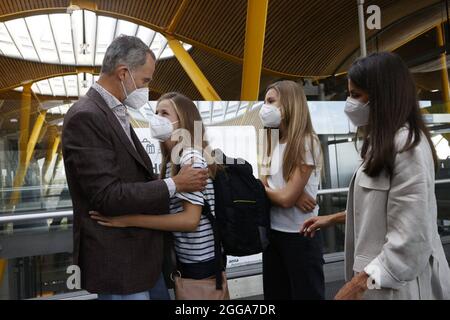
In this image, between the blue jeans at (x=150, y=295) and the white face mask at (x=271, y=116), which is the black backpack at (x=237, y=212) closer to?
the blue jeans at (x=150, y=295)

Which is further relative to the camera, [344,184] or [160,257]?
[344,184]

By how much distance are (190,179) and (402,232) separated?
0.82 metres

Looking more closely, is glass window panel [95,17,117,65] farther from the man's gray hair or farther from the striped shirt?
the striped shirt

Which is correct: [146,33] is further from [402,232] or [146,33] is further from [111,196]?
[402,232]

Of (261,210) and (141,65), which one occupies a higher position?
(141,65)

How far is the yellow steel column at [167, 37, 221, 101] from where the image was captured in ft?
41.4

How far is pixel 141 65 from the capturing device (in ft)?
5.48

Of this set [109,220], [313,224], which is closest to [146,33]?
[313,224]

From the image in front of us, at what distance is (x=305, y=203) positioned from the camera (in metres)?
2.08

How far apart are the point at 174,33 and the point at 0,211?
1270 centimetres

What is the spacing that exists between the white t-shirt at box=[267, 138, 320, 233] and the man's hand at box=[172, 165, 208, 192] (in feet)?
2.10

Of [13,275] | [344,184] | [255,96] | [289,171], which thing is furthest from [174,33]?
[289,171]
